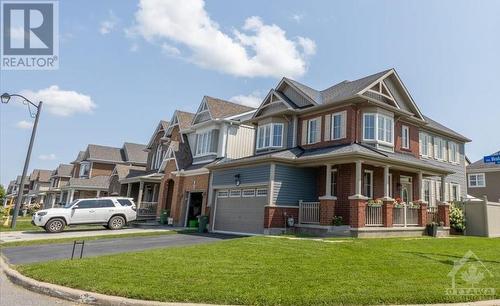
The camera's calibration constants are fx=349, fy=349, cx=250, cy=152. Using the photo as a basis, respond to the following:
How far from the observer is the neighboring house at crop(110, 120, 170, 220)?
101 feet

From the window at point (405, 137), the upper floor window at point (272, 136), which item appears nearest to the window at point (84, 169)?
the upper floor window at point (272, 136)

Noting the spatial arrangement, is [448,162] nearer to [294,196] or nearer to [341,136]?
[341,136]

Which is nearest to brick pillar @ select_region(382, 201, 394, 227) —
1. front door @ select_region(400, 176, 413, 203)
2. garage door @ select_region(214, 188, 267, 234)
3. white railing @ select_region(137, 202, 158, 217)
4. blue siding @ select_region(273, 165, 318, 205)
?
blue siding @ select_region(273, 165, 318, 205)

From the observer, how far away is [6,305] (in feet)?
20.9

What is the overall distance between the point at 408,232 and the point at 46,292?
16318mm

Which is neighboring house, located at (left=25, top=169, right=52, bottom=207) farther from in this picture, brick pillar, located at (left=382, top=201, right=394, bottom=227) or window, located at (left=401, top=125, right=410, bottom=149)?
brick pillar, located at (left=382, top=201, right=394, bottom=227)

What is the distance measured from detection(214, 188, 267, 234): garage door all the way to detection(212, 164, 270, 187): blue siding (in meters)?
0.51

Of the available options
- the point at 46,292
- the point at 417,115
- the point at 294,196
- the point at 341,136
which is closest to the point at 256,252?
the point at 46,292

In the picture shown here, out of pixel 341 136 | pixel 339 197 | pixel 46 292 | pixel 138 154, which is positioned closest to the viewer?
pixel 46 292

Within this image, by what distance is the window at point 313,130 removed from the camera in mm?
20789

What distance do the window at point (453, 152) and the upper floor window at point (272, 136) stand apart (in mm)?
15174

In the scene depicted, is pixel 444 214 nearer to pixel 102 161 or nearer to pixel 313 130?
pixel 313 130

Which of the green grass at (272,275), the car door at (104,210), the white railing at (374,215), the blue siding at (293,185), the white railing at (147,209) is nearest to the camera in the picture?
the green grass at (272,275)

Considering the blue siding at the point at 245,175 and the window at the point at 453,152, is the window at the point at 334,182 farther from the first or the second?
the window at the point at 453,152
